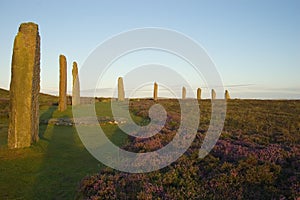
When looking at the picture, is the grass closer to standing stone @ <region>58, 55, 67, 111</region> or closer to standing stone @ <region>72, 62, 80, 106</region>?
standing stone @ <region>58, 55, 67, 111</region>

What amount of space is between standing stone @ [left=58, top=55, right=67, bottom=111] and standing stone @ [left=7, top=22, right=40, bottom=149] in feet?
51.9

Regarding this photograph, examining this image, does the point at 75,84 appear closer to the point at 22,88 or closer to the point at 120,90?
the point at 120,90

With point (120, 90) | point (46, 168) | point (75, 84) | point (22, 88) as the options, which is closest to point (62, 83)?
point (75, 84)

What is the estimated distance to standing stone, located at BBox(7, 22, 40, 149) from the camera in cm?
1214

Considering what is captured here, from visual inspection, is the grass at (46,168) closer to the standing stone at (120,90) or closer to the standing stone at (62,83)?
the standing stone at (62,83)

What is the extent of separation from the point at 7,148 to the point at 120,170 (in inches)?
257

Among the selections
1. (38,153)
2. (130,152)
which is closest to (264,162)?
(130,152)

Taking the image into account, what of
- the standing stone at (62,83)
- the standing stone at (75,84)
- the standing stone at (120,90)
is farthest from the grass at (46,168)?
the standing stone at (120,90)

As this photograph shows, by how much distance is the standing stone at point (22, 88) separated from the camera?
39.8ft

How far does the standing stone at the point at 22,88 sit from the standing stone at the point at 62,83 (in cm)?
1582

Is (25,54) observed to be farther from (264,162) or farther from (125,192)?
(264,162)

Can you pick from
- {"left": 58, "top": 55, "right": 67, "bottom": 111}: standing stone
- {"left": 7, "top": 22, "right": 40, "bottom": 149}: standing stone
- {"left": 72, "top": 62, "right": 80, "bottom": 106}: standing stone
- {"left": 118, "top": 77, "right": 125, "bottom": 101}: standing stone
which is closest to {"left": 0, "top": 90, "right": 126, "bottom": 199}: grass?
{"left": 7, "top": 22, "right": 40, "bottom": 149}: standing stone

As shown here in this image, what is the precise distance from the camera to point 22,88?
12.2 m

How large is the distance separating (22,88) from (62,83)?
16.6 metres
